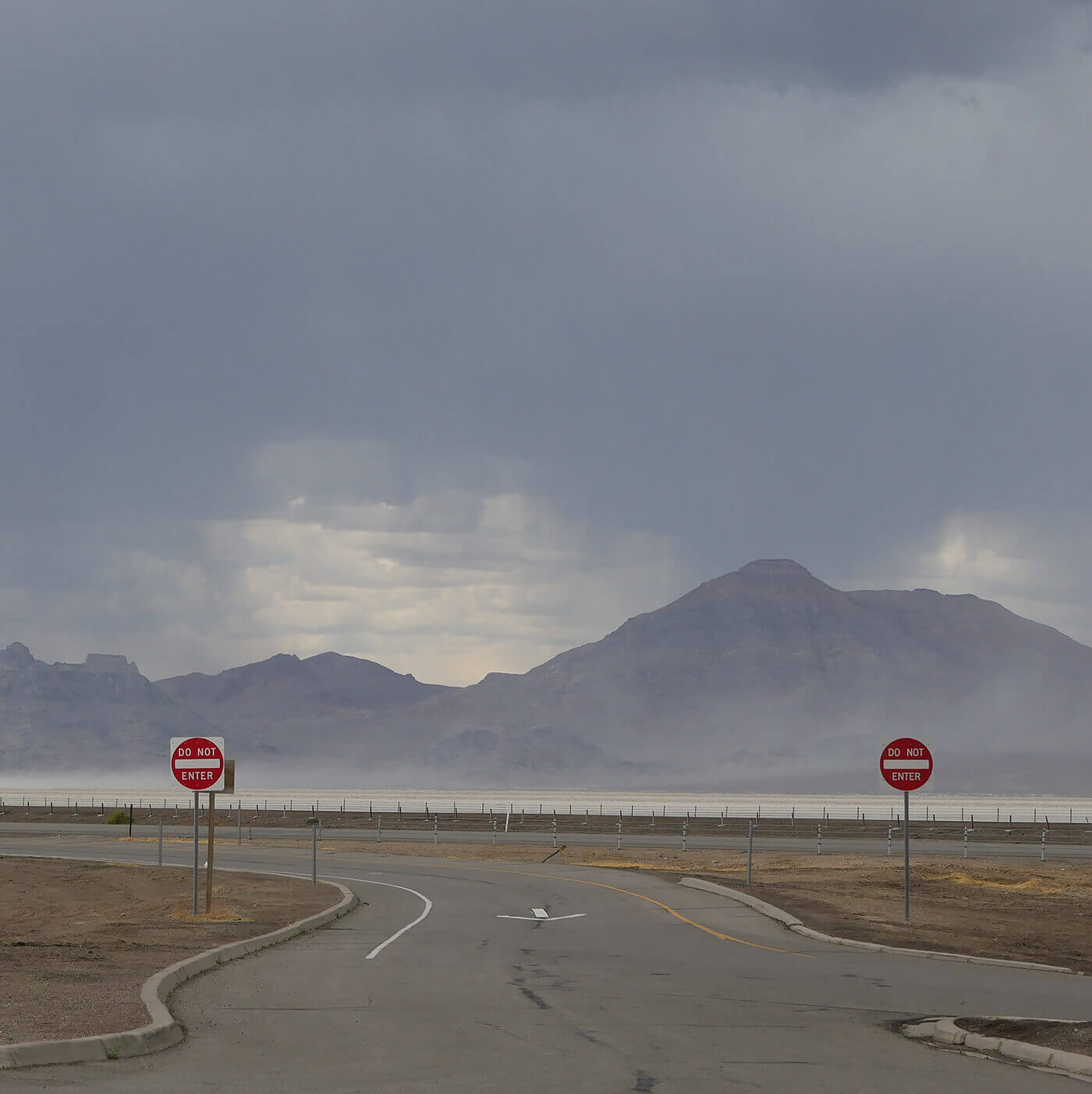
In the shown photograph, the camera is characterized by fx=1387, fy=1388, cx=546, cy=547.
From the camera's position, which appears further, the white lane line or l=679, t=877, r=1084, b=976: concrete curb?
the white lane line

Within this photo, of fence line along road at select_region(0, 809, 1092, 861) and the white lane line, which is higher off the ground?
the white lane line

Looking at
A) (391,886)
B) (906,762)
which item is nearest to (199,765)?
(906,762)

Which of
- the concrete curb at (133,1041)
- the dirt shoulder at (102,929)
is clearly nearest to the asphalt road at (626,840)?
the dirt shoulder at (102,929)

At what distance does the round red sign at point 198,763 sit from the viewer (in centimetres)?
2570

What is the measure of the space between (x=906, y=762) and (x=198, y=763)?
43.4 ft

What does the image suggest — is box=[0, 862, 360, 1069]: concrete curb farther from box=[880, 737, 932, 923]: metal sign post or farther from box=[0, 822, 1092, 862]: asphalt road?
box=[0, 822, 1092, 862]: asphalt road

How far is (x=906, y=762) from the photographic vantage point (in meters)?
26.1

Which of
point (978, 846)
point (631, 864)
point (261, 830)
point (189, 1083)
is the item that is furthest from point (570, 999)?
point (261, 830)

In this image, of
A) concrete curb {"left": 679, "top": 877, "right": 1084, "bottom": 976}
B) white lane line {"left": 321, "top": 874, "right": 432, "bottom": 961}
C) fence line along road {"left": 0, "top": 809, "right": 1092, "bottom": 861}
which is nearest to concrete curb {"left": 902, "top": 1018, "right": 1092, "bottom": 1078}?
concrete curb {"left": 679, "top": 877, "right": 1084, "bottom": 976}

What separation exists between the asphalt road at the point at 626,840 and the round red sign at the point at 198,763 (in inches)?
1401

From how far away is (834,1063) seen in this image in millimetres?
11477

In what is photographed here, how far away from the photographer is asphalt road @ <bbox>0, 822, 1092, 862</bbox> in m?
63.2

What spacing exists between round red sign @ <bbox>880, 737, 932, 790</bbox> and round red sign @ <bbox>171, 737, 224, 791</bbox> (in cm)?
1235

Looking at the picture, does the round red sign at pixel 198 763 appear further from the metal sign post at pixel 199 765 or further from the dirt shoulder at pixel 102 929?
the dirt shoulder at pixel 102 929
